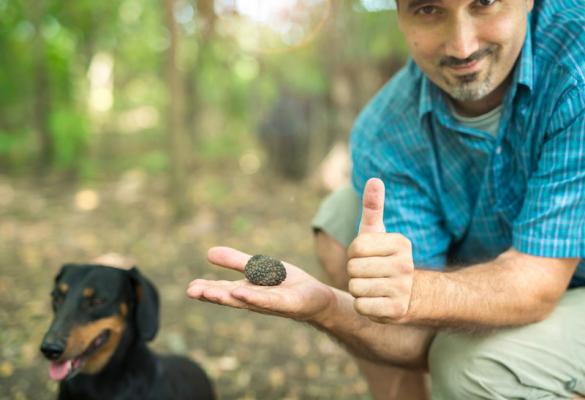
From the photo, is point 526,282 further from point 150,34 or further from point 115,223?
point 150,34

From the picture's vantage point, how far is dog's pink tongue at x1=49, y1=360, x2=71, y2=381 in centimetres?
309

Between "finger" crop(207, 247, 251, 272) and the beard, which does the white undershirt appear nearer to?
the beard

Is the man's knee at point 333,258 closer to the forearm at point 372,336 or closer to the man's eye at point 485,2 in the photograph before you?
the forearm at point 372,336

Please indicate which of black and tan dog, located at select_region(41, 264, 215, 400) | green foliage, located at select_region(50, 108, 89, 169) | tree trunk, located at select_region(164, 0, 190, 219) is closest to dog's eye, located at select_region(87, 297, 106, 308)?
black and tan dog, located at select_region(41, 264, 215, 400)

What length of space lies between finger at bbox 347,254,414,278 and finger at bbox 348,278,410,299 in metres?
0.02

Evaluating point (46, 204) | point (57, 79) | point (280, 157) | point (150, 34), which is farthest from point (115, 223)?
point (150, 34)

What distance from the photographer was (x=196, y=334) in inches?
185

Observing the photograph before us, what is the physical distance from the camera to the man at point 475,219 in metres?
2.24

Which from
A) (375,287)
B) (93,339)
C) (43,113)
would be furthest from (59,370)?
(43,113)

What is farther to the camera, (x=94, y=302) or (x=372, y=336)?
(x=94, y=302)

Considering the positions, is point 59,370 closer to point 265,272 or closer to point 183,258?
point 265,272

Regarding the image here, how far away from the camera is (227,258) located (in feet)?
7.98

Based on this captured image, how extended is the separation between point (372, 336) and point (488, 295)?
1.92 ft

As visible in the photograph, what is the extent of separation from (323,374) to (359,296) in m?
2.37
